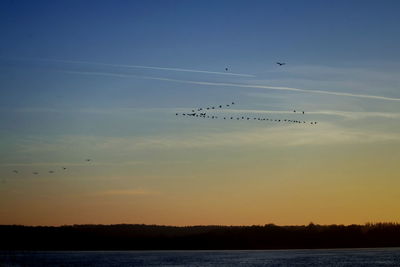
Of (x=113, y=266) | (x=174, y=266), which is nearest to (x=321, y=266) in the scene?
(x=174, y=266)

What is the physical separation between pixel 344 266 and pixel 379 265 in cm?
665

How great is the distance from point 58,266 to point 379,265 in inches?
2115

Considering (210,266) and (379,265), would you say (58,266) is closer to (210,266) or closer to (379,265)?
(210,266)

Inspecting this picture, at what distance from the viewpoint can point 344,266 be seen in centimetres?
11750

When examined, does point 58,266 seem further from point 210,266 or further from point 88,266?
point 210,266

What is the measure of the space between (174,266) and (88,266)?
1612cm

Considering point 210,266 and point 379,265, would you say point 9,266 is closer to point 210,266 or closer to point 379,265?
point 210,266

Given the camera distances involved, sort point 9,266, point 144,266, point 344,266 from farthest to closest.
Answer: point 144,266 → point 344,266 → point 9,266

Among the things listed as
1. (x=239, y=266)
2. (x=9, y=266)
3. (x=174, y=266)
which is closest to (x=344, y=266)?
(x=239, y=266)

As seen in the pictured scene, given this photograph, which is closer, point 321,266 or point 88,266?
point 321,266

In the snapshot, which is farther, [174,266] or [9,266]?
[174,266]

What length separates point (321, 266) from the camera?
119 metres

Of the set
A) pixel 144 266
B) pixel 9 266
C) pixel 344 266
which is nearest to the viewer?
pixel 9 266

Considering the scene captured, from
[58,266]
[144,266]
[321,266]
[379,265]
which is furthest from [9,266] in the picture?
[379,265]
